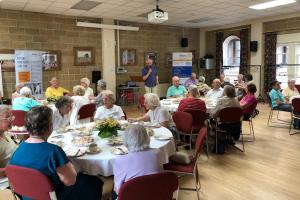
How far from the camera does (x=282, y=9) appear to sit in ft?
26.8

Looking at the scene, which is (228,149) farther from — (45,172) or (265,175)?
(45,172)

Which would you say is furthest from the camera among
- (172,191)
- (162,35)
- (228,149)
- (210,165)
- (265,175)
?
(162,35)

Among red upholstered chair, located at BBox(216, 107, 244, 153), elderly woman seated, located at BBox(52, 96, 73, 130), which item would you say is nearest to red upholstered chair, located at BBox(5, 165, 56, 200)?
elderly woman seated, located at BBox(52, 96, 73, 130)

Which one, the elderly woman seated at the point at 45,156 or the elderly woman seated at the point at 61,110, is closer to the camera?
the elderly woman seated at the point at 45,156

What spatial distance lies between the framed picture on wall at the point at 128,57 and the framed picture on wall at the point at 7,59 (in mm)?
3628

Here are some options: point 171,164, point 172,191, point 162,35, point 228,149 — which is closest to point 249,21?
point 162,35

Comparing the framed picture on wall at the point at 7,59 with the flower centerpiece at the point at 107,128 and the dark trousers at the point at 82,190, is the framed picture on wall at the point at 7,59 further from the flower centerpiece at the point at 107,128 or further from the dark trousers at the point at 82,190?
the dark trousers at the point at 82,190

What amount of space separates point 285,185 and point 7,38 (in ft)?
25.0

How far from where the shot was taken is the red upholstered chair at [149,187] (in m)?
1.64

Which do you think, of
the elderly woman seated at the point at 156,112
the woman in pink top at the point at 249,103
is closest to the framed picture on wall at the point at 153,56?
the woman in pink top at the point at 249,103

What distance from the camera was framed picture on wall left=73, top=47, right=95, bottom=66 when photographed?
888cm

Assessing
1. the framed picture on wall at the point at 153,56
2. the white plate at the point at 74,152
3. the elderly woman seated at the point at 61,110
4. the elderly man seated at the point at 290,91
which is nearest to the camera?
the white plate at the point at 74,152

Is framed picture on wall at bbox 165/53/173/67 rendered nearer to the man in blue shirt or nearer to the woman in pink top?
the man in blue shirt

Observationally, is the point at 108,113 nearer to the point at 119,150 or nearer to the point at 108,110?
the point at 108,110
